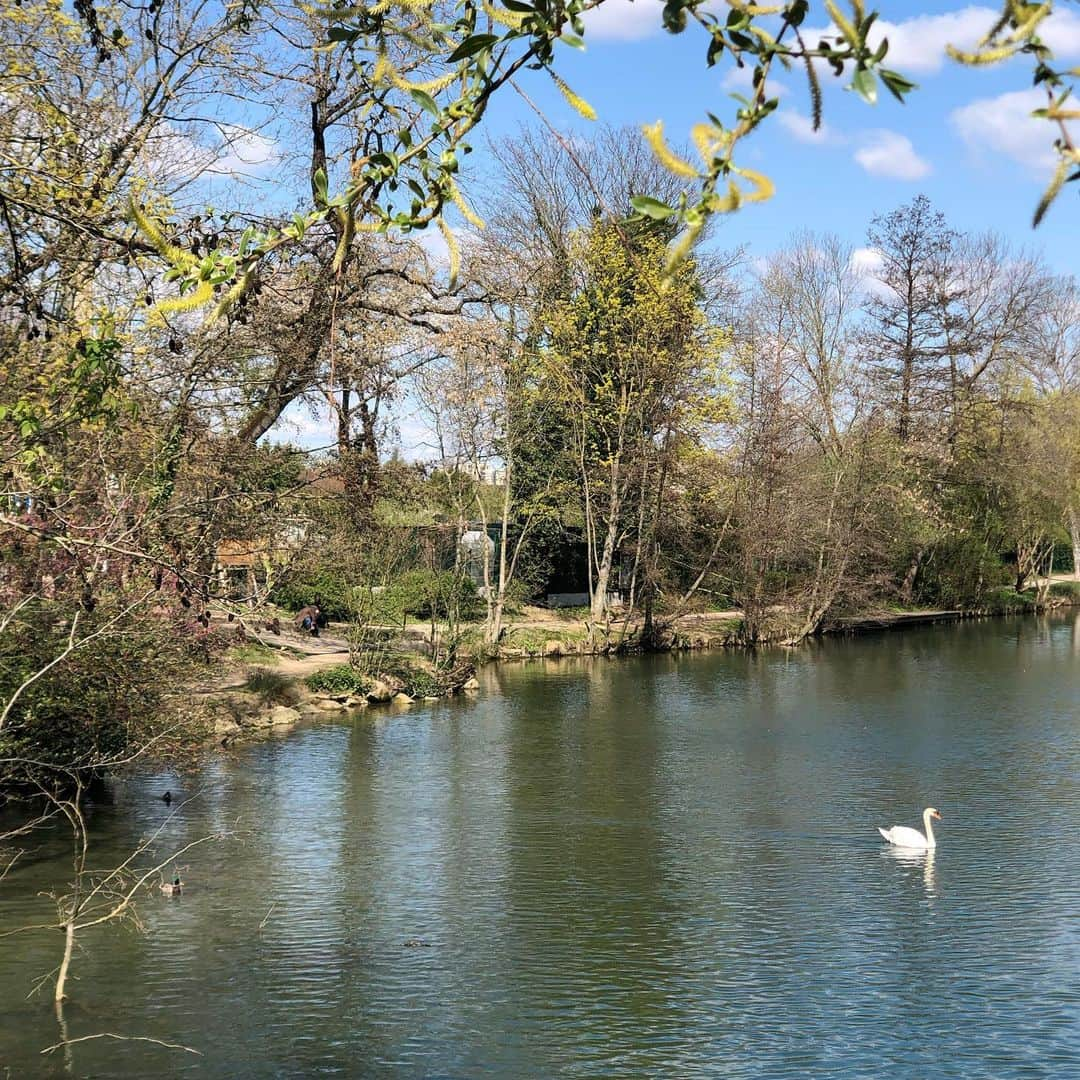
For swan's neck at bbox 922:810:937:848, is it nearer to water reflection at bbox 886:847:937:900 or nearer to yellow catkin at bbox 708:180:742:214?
water reflection at bbox 886:847:937:900

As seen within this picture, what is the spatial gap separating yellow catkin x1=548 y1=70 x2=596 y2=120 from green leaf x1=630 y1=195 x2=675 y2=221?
0.34 meters

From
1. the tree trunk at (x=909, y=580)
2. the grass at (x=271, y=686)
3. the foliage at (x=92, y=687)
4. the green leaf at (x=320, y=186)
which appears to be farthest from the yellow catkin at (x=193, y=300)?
the tree trunk at (x=909, y=580)

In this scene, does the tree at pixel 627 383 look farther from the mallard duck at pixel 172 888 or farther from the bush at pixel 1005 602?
the mallard duck at pixel 172 888

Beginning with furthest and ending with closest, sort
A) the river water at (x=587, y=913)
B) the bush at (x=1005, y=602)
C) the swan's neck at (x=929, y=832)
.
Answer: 1. the bush at (x=1005, y=602)
2. the swan's neck at (x=929, y=832)
3. the river water at (x=587, y=913)

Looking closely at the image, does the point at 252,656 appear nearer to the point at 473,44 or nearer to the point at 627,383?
the point at 627,383

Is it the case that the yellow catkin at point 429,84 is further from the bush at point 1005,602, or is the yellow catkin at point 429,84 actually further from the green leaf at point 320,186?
the bush at point 1005,602

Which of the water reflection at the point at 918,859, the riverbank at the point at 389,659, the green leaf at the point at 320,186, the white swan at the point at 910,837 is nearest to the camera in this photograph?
the green leaf at the point at 320,186

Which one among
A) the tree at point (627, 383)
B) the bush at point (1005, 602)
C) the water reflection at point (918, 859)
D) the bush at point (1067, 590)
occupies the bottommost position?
the water reflection at point (918, 859)

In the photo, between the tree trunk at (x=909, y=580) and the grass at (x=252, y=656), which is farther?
the tree trunk at (x=909, y=580)

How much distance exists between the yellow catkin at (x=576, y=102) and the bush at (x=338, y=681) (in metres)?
19.7

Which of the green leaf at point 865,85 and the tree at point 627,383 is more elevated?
the tree at point 627,383

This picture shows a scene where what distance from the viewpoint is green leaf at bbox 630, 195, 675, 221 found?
2.18 m

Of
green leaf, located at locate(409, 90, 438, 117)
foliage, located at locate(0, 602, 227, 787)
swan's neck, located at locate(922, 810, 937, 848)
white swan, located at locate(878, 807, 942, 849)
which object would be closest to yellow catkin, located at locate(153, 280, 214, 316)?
green leaf, located at locate(409, 90, 438, 117)

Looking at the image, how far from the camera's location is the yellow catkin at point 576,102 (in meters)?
2.45
